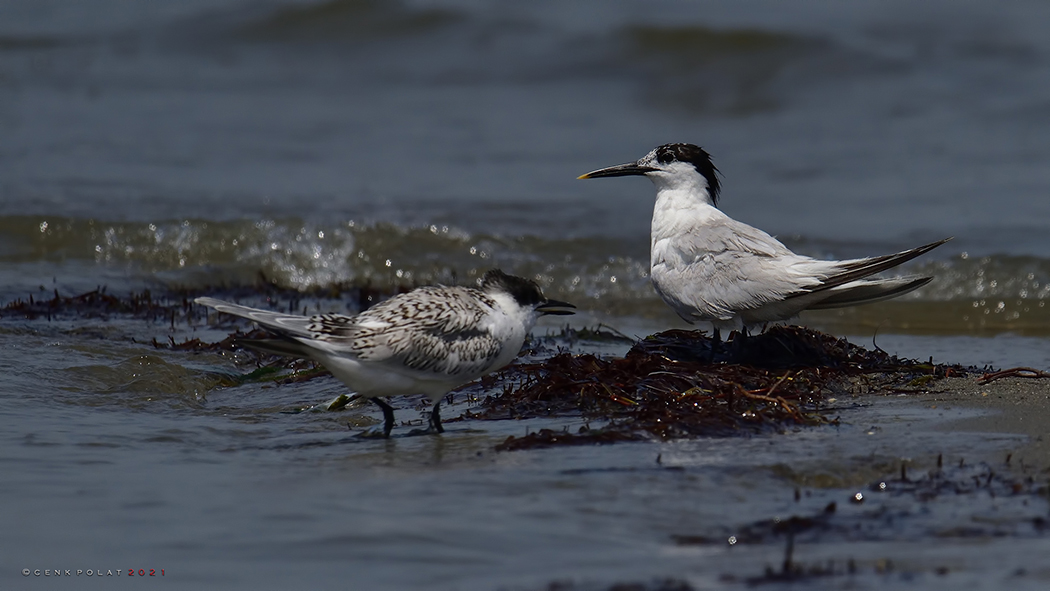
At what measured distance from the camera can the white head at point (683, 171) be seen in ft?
22.6

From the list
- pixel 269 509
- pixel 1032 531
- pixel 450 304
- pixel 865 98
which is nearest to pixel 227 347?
pixel 450 304

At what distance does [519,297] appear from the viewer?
532 cm

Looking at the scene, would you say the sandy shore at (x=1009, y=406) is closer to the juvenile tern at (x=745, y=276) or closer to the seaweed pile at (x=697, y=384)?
the seaweed pile at (x=697, y=384)

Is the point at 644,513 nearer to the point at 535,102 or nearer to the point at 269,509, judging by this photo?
the point at 269,509

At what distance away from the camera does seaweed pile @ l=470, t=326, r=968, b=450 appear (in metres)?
4.71

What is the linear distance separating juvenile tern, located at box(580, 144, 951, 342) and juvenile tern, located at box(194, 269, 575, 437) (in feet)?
3.58

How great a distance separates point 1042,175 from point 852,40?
5175 millimetres

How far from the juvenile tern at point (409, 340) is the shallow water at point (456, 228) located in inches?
10.2

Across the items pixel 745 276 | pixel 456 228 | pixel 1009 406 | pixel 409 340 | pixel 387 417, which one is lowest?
pixel 387 417

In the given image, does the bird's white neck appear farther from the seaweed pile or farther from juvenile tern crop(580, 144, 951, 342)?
the seaweed pile

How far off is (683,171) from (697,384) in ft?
6.46

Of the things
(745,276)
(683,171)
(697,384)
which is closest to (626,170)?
(683,171)

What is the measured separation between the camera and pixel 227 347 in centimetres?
710

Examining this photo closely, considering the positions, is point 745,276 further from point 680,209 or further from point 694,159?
point 694,159
